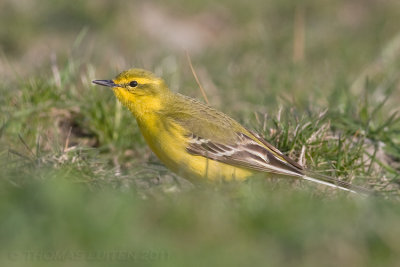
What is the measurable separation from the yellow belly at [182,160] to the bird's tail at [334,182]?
0.53 meters

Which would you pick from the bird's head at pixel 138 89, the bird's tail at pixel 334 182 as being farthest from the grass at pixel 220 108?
the bird's head at pixel 138 89

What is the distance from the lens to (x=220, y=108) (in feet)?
28.7

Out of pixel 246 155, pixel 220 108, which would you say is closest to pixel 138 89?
pixel 246 155

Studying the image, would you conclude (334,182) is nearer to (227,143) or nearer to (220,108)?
(227,143)

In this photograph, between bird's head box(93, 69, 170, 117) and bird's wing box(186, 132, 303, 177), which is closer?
bird's wing box(186, 132, 303, 177)

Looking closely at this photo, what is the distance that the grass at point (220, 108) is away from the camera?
4.18 meters

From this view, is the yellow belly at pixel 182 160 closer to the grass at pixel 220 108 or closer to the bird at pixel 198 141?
the bird at pixel 198 141

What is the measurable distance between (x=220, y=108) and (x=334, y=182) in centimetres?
307

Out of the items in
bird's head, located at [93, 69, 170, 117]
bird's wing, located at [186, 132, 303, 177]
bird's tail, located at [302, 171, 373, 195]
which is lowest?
bird's tail, located at [302, 171, 373, 195]

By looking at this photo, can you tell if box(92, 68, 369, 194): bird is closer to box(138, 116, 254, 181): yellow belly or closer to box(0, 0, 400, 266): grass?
box(138, 116, 254, 181): yellow belly

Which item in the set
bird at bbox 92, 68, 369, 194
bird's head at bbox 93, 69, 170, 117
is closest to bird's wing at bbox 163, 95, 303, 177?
bird at bbox 92, 68, 369, 194

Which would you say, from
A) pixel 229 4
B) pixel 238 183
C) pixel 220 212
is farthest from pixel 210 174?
pixel 229 4

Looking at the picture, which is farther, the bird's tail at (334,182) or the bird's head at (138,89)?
the bird's head at (138,89)

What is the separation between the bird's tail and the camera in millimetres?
5805
